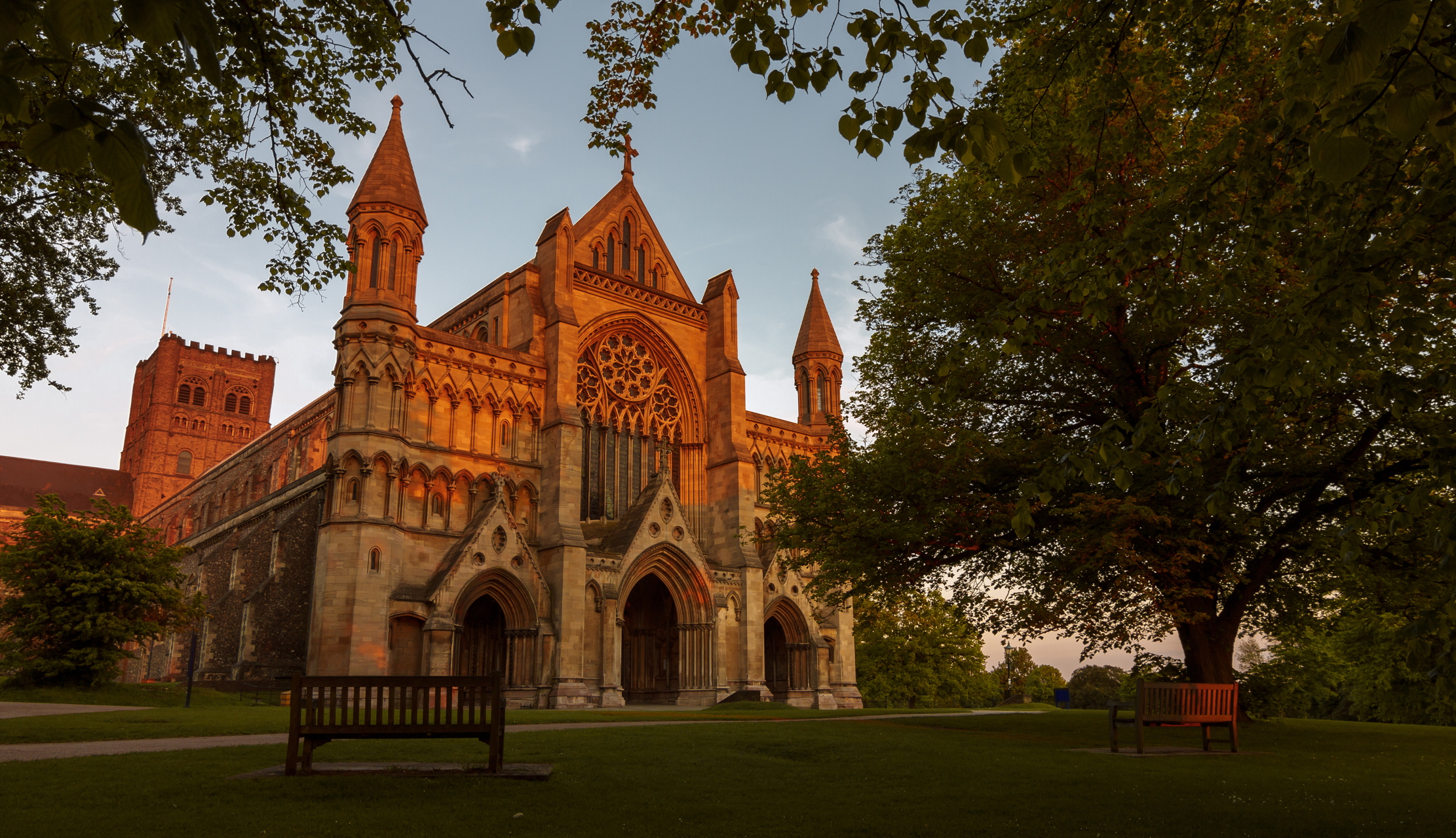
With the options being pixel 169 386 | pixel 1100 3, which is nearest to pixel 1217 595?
pixel 1100 3

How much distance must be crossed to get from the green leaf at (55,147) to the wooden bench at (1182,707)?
41.3 feet

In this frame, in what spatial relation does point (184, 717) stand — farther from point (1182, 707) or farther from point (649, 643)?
point (649, 643)

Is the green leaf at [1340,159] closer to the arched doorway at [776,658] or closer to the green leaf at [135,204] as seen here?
the green leaf at [135,204]

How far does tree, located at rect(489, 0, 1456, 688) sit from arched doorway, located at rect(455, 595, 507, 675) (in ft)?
51.4

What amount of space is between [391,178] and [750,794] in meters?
27.8

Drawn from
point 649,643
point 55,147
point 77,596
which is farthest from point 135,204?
point 649,643

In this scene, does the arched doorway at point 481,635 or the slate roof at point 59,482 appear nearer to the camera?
the arched doorway at point 481,635

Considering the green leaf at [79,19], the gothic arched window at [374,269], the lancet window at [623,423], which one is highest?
the gothic arched window at [374,269]

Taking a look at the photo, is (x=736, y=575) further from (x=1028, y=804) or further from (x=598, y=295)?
(x=1028, y=804)

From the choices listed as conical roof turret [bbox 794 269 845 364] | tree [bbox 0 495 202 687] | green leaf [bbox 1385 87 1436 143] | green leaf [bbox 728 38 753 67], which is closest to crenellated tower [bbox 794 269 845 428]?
conical roof turret [bbox 794 269 845 364]

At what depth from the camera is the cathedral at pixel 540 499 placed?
29094 millimetres

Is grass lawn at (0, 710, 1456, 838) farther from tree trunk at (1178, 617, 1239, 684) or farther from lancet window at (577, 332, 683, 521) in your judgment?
lancet window at (577, 332, 683, 521)

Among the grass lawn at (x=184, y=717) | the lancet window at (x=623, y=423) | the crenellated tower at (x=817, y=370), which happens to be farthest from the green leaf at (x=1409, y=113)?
the crenellated tower at (x=817, y=370)

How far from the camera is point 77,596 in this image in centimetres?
2664
